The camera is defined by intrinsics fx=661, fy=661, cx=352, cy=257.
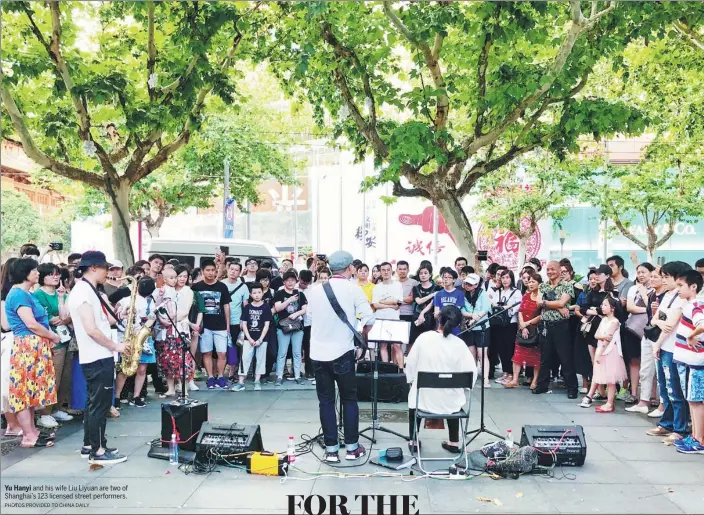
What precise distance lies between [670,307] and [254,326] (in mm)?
5543

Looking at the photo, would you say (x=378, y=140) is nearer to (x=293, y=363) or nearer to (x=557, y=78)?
(x=557, y=78)

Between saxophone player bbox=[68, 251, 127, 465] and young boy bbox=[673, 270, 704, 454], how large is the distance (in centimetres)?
532

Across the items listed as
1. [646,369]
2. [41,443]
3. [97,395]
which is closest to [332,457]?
[97,395]

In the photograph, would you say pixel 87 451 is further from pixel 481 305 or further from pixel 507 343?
pixel 507 343

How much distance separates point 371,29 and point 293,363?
547 cm

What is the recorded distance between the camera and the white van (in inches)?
642

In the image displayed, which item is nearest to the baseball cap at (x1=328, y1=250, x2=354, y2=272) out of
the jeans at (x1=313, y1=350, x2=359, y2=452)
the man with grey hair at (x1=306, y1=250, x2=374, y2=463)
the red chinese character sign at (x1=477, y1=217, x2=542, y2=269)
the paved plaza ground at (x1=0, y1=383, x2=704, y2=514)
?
the man with grey hair at (x1=306, y1=250, x2=374, y2=463)

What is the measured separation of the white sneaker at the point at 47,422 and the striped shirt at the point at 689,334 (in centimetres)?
658

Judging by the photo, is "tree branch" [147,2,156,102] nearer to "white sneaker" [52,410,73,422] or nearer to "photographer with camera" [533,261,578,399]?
"white sneaker" [52,410,73,422]

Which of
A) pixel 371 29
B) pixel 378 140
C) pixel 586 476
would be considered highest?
pixel 371 29

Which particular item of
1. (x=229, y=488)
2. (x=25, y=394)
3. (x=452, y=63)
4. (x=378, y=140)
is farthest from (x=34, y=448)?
(x=452, y=63)

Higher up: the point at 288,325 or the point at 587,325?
the point at 587,325

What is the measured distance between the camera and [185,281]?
905cm

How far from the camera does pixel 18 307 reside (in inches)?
255
